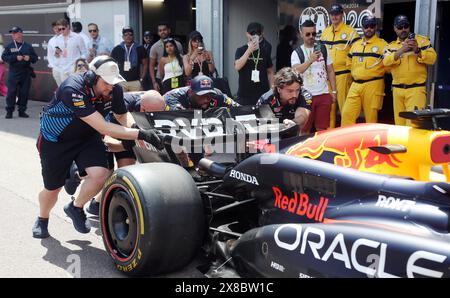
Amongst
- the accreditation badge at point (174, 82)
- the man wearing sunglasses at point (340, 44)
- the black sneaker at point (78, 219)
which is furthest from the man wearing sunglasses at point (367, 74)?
the black sneaker at point (78, 219)

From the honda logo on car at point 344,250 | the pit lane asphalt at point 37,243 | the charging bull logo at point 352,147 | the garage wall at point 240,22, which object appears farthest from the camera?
the garage wall at point 240,22

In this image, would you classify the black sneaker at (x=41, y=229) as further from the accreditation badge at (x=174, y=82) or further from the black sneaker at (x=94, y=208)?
the accreditation badge at (x=174, y=82)

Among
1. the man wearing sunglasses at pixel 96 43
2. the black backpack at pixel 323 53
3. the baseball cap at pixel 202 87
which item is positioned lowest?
the baseball cap at pixel 202 87

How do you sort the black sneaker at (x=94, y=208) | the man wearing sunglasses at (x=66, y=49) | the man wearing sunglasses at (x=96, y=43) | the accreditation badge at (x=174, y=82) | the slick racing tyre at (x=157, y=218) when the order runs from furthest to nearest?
the man wearing sunglasses at (x=96, y=43) → the man wearing sunglasses at (x=66, y=49) → the accreditation badge at (x=174, y=82) → the black sneaker at (x=94, y=208) → the slick racing tyre at (x=157, y=218)

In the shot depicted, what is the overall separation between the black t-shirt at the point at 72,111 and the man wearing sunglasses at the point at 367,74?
3800mm

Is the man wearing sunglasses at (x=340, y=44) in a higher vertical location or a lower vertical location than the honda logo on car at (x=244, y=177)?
higher

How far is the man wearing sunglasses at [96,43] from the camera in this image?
1219 cm

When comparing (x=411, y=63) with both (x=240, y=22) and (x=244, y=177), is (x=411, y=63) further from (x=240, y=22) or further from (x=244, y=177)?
(x=240, y=22)

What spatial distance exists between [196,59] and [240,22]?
2.72 metres

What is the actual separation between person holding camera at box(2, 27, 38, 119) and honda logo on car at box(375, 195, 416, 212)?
11.0m

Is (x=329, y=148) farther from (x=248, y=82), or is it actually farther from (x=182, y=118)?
(x=248, y=82)
